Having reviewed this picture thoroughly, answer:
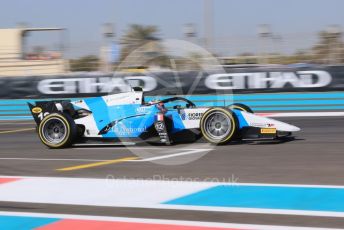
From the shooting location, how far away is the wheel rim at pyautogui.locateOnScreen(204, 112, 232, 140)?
8711mm

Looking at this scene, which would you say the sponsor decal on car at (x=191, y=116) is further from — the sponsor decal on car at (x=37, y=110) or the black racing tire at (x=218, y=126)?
the sponsor decal on car at (x=37, y=110)

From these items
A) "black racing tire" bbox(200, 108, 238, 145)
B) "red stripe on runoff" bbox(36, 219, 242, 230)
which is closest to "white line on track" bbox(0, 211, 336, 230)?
"red stripe on runoff" bbox(36, 219, 242, 230)

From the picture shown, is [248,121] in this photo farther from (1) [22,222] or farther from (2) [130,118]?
(1) [22,222]

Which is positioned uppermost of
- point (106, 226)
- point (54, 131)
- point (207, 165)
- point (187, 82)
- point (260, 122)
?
point (187, 82)

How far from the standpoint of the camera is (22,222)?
4.82 metres

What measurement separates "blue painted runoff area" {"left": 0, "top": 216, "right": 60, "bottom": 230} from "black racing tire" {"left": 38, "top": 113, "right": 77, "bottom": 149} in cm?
435

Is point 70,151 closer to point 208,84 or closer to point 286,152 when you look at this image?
point 286,152

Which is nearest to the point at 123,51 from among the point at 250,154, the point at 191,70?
the point at 191,70

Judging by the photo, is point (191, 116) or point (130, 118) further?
point (130, 118)

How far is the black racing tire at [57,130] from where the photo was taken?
30.6ft

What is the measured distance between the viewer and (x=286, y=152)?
26.6 feet

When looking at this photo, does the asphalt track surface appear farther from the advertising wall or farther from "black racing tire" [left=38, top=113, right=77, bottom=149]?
the advertising wall

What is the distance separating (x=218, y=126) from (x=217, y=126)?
0.7 inches

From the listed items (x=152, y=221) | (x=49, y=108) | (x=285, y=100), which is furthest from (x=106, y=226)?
(x=285, y=100)
